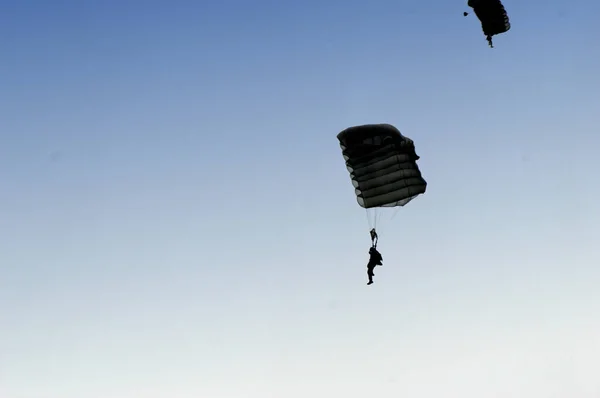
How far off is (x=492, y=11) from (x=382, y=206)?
1032 centimetres

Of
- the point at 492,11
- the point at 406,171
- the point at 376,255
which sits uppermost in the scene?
the point at 492,11

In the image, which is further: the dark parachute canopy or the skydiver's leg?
the dark parachute canopy

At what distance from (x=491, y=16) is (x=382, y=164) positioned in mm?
8994

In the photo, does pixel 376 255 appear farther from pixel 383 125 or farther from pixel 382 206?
pixel 383 125

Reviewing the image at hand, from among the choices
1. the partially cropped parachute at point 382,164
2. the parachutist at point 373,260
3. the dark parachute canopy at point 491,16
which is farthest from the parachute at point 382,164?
the dark parachute canopy at point 491,16

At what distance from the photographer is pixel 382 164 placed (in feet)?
A: 124

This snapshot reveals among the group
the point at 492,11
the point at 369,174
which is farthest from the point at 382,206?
the point at 492,11

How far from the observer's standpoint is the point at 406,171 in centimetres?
3750

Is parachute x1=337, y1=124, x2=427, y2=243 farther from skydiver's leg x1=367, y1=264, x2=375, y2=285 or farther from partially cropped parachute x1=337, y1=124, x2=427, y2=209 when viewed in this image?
skydiver's leg x1=367, y1=264, x2=375, y2=285

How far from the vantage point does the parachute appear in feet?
123

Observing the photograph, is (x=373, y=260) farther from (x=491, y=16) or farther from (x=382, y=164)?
(x=491, y=16)

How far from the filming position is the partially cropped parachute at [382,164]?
37438mm

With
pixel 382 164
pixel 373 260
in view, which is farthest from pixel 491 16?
pixel 373 260

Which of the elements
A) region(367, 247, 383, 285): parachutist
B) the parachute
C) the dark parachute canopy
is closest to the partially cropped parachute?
the parachute
